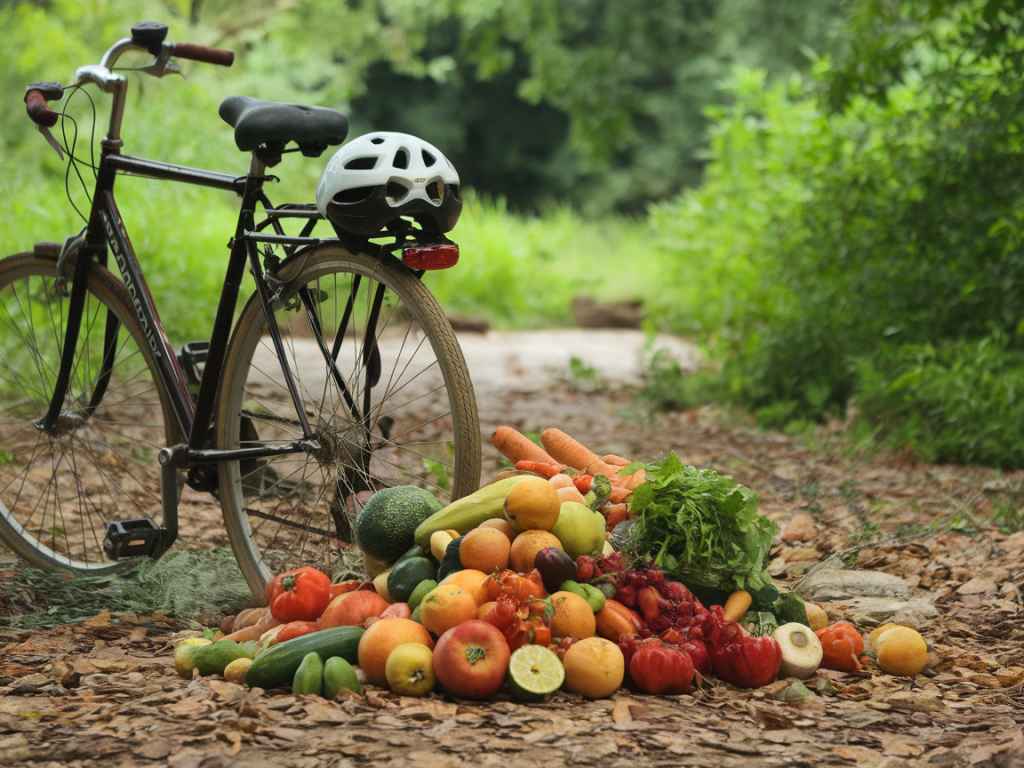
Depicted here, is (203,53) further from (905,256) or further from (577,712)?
(905,256)

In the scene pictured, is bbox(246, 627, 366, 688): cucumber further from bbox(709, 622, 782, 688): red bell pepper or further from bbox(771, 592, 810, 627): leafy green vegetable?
bbox(771, 592, 810, 627): leafy green vegetable

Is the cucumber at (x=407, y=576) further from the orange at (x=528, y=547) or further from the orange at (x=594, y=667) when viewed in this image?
the orange at (x=594, y=667)

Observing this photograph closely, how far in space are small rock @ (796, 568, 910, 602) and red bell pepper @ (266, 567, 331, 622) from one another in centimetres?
152

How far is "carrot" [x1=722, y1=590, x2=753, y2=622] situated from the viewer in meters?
2.51

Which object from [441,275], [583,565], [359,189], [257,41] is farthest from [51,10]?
[583,565]

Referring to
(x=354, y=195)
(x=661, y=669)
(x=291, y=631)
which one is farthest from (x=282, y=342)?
(x=661, y=669)

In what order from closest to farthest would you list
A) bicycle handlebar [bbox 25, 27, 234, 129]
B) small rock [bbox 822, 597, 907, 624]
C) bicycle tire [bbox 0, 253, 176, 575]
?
small rock [bbox 822, 597, 907, 624], bicycle handlebar [bbox 25, 27, 234, 129], bicycle tire [bbox 0, 253, 176, 575]

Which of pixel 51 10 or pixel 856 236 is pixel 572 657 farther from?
pixel 51 10

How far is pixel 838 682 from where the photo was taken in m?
2.44

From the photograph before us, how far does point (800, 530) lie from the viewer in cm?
373

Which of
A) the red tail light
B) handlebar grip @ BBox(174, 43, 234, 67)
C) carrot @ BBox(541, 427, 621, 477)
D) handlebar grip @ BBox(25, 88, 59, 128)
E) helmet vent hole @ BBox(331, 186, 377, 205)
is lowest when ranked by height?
carrot @ BBox(541, 427, 621, 477)

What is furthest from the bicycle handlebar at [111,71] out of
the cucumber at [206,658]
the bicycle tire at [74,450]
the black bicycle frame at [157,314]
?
the cucumber at [206,658]

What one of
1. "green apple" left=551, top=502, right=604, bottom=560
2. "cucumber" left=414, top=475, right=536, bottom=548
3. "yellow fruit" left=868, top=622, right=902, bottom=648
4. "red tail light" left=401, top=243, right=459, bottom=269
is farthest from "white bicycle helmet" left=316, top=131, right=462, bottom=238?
"yellow fruit" left=868, top=622, right=902, bottom=648

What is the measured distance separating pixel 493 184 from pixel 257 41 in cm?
1271
